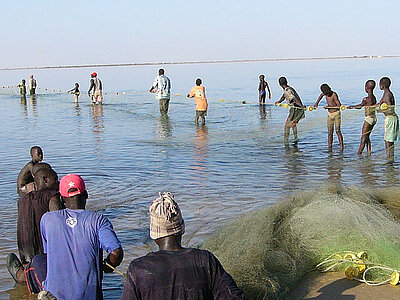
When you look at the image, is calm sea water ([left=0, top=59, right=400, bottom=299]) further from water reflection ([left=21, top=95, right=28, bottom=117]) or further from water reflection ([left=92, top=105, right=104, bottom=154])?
water reflection ([left=21, top=95, right=28, bottom=117])

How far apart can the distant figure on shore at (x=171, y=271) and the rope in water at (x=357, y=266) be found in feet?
7.49

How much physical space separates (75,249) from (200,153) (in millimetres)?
9074

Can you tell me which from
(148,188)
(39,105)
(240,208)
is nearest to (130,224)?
(240,208)

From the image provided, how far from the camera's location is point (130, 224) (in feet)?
24.1

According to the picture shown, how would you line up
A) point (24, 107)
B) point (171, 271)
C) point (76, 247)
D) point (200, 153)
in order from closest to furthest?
point (171, 271) < point (76, 247) < point (200, 153) < point (24, 107)

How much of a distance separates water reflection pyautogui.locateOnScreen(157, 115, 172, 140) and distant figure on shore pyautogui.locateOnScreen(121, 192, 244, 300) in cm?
1253

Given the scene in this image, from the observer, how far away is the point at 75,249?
359cm

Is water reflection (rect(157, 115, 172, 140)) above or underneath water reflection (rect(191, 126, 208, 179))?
above

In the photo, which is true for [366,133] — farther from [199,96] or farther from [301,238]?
[301,238]

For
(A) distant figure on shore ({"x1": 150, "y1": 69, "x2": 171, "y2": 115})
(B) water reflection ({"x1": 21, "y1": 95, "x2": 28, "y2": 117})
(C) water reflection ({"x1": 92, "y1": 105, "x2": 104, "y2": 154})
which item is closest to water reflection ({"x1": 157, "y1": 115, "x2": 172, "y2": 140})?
(A) distant figure on shore ({"x1": 150, "y1": 69, "x2": 171, "y2": 115})

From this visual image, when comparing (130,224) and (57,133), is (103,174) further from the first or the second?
(57,133)

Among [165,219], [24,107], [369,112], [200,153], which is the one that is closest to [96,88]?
[24,107]

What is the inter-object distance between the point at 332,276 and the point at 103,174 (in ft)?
20.8

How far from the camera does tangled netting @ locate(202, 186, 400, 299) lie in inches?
183
